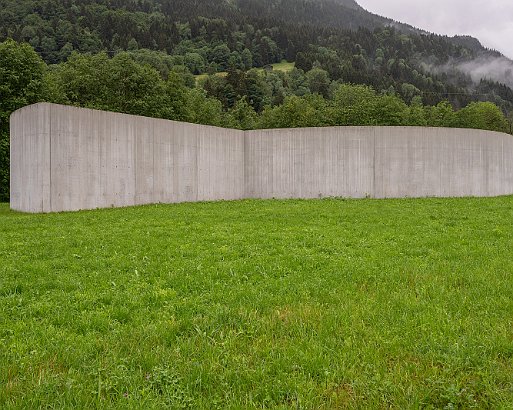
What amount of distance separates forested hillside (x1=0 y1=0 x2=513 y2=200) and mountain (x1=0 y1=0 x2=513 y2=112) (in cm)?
28

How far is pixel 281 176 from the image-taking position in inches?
880

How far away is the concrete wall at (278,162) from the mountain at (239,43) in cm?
4565

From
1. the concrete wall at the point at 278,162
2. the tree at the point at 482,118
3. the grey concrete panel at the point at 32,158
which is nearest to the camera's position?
the grey concrete panel at the point at 32,158

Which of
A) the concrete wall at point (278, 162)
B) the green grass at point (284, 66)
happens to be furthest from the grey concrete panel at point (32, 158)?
the green grass at point (284, 66)

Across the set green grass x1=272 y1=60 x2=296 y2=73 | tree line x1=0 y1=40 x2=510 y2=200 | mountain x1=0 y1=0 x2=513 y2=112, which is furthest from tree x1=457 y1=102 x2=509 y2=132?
green grass x1=272 y1=60 x2=296 y2=73

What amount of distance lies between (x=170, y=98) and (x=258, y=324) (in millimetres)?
36752

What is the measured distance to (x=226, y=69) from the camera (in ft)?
265

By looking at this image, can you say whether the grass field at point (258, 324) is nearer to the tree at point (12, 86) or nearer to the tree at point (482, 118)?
the tree at point (12, 86)

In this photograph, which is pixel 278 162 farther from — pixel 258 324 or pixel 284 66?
pixel 284 66

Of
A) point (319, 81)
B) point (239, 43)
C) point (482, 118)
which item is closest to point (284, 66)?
point (239, 43)

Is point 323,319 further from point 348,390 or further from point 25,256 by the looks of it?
point 25,256

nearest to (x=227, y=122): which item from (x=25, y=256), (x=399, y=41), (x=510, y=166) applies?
(x=510, y=166)

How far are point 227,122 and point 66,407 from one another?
148 ft

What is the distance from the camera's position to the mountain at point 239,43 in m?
67.2
